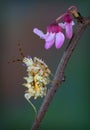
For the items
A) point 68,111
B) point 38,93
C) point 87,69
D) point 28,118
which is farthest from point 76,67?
point 38,93

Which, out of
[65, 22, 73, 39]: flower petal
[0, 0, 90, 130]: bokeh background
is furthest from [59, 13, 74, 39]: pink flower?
[0, 0, 90, 130]: bokeh background

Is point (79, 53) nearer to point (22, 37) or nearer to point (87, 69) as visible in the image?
point (87, 69)

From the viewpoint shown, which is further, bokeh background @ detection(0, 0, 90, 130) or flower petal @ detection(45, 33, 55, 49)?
bokeh background @ detection(0, 0, 90, 130)

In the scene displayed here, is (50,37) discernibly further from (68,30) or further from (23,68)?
(23,68)

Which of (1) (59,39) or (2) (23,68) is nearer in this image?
(1) (59,39)

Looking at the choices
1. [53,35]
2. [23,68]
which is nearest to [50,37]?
[53,35]

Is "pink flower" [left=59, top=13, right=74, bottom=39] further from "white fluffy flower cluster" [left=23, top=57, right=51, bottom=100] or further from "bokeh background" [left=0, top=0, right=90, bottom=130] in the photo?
"bokeh background" [left=0, top=0, right=90, bottom=130]
